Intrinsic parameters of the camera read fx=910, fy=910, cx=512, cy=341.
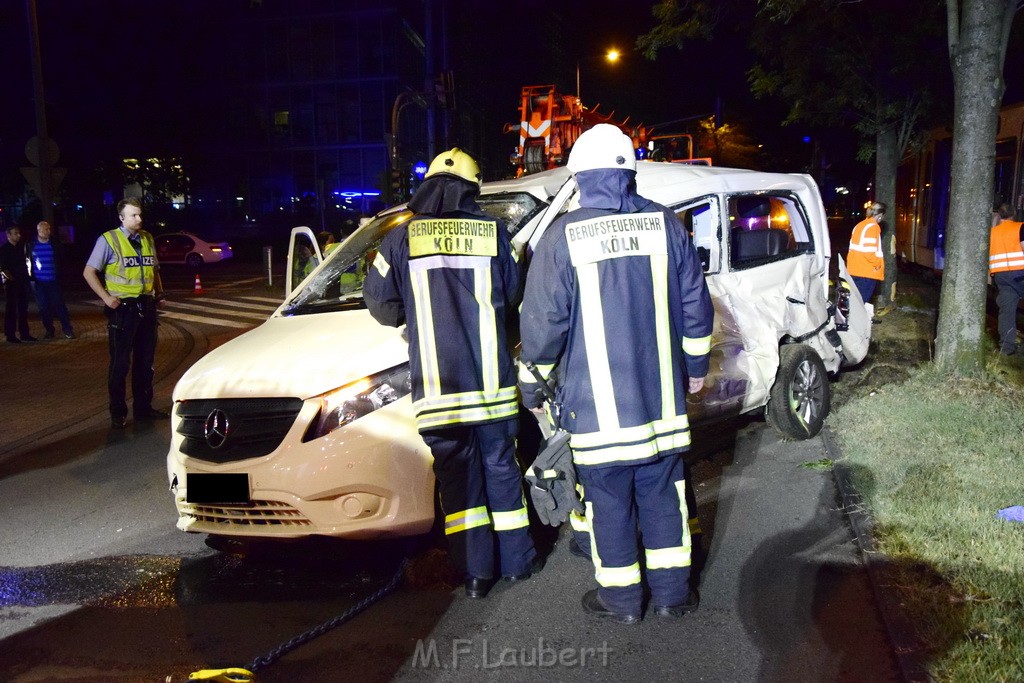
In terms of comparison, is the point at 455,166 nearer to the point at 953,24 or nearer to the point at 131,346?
the point at 131,346

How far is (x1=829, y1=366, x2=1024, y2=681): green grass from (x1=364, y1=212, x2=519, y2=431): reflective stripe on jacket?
197cm

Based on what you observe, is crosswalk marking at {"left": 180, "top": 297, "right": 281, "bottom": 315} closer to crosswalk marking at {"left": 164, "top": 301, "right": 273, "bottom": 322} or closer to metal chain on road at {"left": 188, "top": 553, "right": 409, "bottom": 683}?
crosswalk marking at {"left": 164, "top": 301, "right": 273, "bottom": 322}

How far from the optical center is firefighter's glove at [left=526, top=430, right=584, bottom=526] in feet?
13.0

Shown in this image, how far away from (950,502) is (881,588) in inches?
44.3

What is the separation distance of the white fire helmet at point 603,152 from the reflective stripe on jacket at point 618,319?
187mm

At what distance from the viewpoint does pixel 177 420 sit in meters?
4.51

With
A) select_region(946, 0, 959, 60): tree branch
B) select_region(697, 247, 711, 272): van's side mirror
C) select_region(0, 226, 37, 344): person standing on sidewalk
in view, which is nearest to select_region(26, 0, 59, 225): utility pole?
select_region(0, 226, 37, 344): person standing on sidewalk

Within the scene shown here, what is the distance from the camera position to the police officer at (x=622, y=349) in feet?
11.9

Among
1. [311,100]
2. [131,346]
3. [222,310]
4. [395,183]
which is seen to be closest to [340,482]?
[131,346]

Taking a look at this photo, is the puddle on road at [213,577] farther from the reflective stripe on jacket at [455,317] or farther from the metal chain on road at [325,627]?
the reflective stripe on jacket at [455,317]

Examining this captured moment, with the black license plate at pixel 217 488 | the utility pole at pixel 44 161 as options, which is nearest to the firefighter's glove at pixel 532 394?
the black license plate at pixel 217 488

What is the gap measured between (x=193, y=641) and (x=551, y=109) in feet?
39.7

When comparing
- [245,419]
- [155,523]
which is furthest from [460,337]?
[155,523]

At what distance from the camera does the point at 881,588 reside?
391 centimetres
